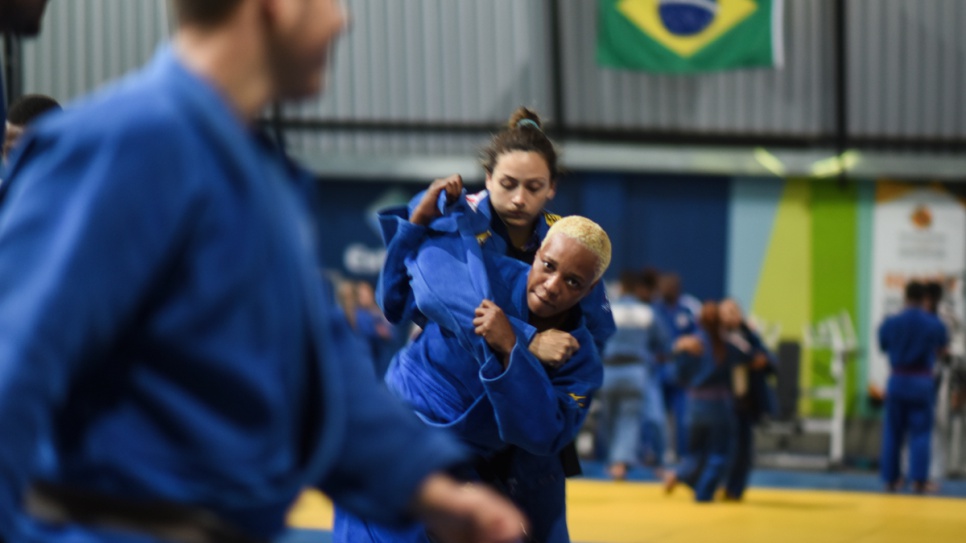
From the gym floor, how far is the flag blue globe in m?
6.81

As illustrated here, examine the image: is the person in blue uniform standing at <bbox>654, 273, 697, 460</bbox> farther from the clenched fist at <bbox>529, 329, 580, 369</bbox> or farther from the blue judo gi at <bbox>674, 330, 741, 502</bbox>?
the clenched fist at <bbox>529, 329, 580, 369</bbox>

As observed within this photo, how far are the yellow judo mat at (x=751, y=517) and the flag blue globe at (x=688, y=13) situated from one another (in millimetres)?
7323

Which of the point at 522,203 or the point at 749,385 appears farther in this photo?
the point at 749,385

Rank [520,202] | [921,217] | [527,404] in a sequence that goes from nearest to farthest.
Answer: [527,404], [520,202], [921,217]

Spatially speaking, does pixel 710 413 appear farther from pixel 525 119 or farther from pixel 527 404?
pixel 527 404

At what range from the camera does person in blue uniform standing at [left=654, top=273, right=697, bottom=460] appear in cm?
1370

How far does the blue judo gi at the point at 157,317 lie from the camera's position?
60.5 inches

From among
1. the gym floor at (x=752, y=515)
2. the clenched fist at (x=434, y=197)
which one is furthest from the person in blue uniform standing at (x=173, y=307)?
the gym floor at (x=752, y=515)

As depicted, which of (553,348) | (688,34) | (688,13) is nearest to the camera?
(553,348)

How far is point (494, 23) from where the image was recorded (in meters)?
18.8

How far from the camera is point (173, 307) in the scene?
1.62 meters

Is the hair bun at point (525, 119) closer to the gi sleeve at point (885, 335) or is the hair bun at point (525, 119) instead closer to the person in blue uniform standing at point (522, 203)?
the person in blue uniform standing at point (522, 203)

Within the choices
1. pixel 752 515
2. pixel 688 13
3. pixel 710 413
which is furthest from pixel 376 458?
pixel 688 13

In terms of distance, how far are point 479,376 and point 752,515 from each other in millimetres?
7143
